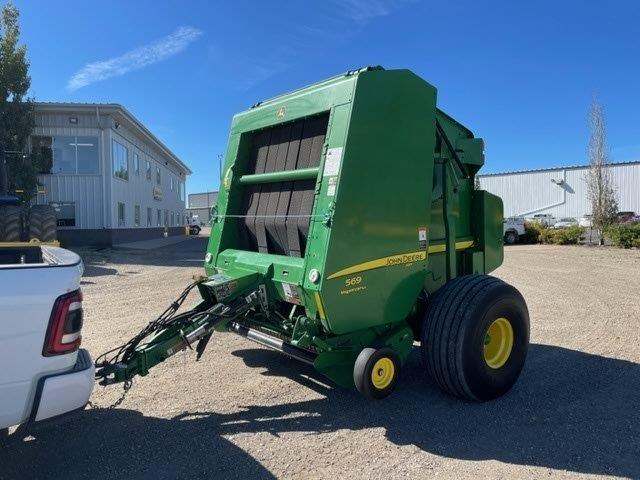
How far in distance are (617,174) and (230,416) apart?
5329cm

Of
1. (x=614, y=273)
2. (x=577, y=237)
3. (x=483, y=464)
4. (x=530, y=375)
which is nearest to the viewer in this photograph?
(x=483, y=464)

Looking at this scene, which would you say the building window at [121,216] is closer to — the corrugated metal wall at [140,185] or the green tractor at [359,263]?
the corrugated metal wall at [140,185]

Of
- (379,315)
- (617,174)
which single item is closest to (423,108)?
(379,315)

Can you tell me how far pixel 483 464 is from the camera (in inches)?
132

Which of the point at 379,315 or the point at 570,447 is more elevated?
the point at 379,315

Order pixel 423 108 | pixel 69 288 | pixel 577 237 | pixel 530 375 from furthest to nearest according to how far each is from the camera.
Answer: pixel 577 237 → pixel 530 375 → pixel 423 108 → pixel 69 288

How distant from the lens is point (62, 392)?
2678mm

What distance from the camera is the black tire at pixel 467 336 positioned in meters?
4.20

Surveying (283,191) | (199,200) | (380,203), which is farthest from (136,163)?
(199,200)

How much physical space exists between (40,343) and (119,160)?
23.8 m

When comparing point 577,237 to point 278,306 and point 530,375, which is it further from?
point 278,306

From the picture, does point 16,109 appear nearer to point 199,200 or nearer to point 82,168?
point 82,168

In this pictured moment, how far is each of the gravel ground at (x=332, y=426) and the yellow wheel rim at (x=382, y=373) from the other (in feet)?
1.03

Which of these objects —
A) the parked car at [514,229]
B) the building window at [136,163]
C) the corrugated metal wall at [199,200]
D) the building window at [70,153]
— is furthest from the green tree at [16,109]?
the corrugated metal wall at [199,200]
